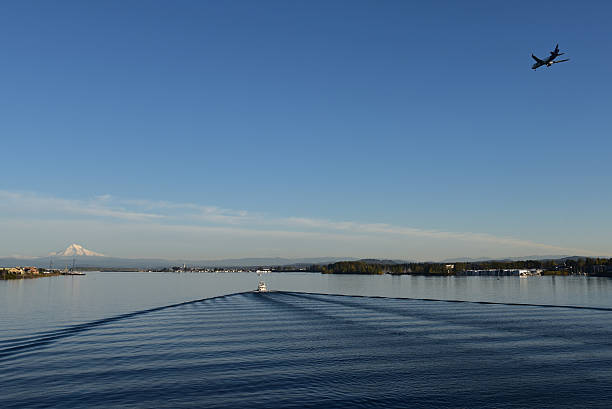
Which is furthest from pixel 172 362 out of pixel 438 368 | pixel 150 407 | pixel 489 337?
pixel 489 337

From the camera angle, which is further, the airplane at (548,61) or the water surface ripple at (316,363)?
the airplane at (548,61)

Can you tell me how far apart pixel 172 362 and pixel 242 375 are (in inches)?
326

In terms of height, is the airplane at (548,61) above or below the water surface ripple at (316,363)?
above

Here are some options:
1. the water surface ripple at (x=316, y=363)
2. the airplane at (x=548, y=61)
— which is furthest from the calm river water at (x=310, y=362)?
the airplane at (x=548, y=61)

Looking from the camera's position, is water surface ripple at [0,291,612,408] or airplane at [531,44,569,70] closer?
water surface ripple at [0,291,612,408]

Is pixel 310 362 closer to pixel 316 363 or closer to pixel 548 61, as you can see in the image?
pixel 316 363

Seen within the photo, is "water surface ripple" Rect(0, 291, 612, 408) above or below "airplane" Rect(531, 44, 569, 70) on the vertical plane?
below

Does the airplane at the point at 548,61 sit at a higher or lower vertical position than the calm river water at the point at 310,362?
higher

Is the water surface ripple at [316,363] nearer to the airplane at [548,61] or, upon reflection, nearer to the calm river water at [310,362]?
the calm river water at [310,362]

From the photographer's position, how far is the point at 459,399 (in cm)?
2630

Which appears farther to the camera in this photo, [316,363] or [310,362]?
[310,362]

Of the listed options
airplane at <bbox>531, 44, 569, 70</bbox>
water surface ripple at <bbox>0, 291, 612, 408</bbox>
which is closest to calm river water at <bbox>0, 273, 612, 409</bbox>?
water surface ripple at <bbox>0, 291, 612, 408</bbox>

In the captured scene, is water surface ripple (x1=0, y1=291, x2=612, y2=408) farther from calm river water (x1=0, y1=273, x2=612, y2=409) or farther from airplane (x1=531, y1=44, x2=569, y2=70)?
airplane (x1=531, y1=44, x2=569, y2=70)

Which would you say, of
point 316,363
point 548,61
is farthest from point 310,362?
point 548,61
